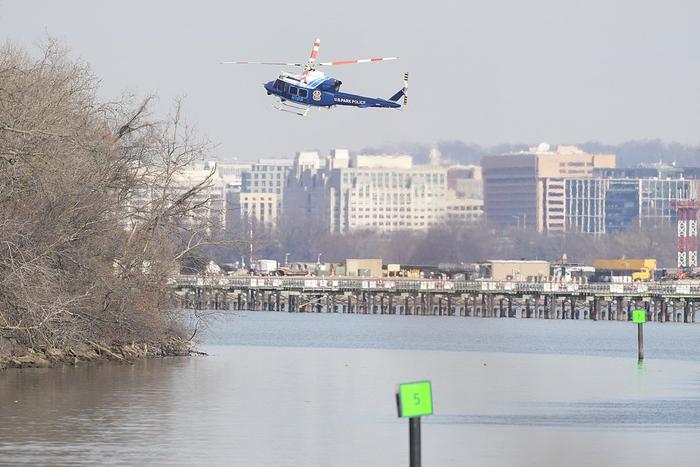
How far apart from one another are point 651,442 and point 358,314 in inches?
3745

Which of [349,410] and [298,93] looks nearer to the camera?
[349,410]

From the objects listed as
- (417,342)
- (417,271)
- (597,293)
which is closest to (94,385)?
(417,342)

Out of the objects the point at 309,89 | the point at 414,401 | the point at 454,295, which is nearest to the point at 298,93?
the point at 309,89

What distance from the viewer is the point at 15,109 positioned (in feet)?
151

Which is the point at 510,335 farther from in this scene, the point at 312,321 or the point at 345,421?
the point at 345,421

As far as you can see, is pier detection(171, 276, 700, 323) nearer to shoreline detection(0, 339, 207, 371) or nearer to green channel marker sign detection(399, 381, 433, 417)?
shoreline detection(0, 339, 207, 371)

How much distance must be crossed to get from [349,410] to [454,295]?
8627 cm

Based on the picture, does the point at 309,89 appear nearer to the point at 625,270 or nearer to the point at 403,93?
the point at 403,93

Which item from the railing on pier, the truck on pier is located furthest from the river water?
the truck on pier

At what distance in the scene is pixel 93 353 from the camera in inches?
2160

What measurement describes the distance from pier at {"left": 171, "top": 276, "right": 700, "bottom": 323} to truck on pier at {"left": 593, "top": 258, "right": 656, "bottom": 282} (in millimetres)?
33218

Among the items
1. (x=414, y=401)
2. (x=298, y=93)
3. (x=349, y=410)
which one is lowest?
(x=349, y=410)

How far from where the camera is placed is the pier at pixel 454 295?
12162 cm

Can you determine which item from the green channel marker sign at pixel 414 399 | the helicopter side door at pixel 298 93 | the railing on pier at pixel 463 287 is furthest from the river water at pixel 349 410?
the railing on pier at pixel 463 287
